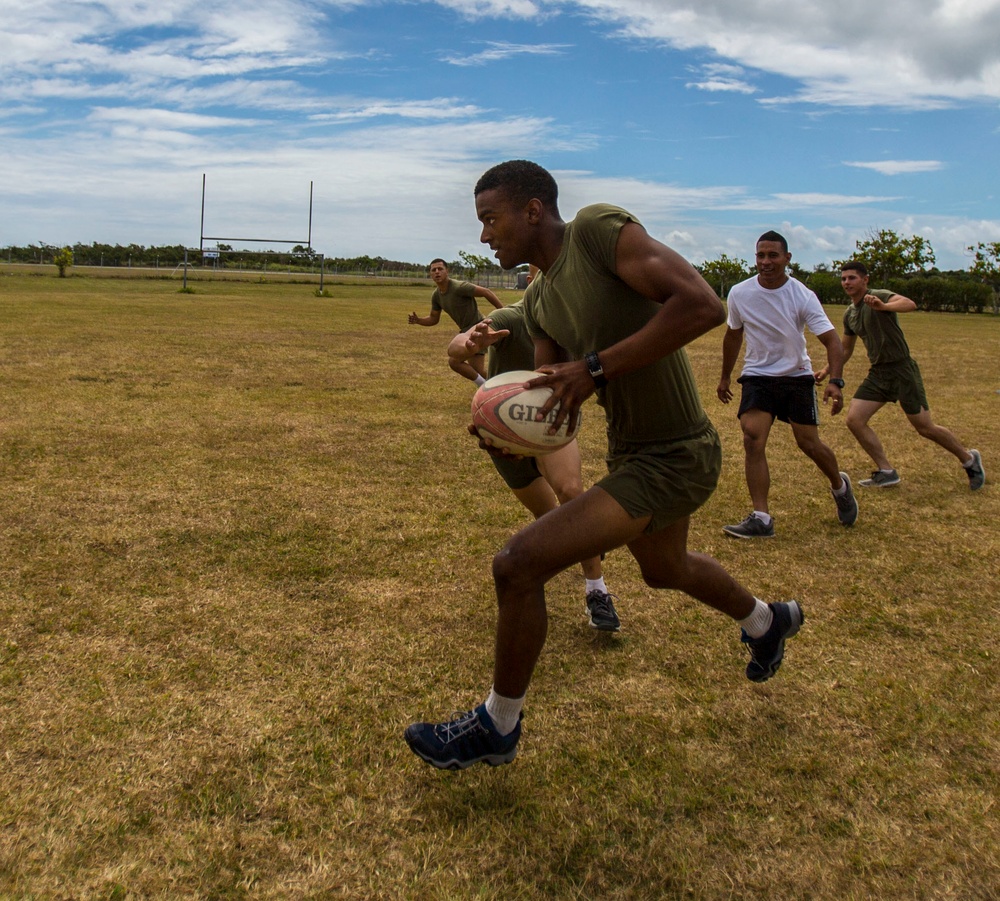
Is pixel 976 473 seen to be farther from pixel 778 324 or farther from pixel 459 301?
pixel 459 301


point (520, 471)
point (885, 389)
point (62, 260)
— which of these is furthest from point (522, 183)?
point (62, 260)

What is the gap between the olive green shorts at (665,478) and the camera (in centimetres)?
335

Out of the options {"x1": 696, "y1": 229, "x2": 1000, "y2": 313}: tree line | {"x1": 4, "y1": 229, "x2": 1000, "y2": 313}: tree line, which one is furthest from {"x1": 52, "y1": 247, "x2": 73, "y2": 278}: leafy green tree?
{"x1": 696, "y1": 229, "x2": 1000, "y2": 313}: tree line

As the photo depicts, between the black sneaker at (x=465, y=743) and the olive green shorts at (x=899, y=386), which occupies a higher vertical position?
the olive green shorts at (x=899, y=386)

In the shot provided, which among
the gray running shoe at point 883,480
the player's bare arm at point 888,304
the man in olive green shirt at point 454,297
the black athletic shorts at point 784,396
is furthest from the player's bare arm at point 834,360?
the man in olive green shirt at point 454,297

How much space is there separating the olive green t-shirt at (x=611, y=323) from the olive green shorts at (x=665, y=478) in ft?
0.18

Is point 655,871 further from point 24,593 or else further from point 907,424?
point 907,424

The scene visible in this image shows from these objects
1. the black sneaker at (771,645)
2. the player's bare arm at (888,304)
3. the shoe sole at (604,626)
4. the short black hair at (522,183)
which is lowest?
the shoe sole at (604,626)

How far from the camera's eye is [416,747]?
3389mm

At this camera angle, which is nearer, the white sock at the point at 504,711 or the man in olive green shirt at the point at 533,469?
the white sock at the point at 504,711

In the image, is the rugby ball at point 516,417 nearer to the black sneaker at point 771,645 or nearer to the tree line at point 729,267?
the black sneaker at point 771,645

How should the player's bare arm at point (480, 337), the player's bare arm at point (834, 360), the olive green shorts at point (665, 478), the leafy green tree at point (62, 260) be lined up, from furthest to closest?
1. the leafy green tree at point (62, 260)
2. the player's bare arm at point (834, 360)
3. the player's bare arm at point (480, 337)
4. the olive green shorts at point (665, 478)

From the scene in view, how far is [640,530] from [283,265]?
8176 centimetres

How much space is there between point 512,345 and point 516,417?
159 centimetres
